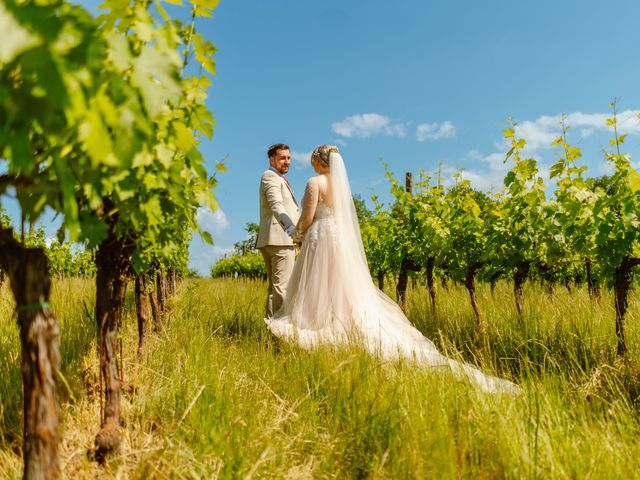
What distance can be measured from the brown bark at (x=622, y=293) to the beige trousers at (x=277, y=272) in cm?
349

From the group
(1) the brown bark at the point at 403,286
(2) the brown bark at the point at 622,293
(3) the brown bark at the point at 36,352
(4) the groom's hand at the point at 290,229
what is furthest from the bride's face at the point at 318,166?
(3) the brown bark at the point at 36,352

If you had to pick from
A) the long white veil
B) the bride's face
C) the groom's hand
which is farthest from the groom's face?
the groom's hand

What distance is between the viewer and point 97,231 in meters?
1.92

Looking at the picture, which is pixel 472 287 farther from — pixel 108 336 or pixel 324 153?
pixel 108 336

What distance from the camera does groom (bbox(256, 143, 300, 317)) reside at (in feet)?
18.7

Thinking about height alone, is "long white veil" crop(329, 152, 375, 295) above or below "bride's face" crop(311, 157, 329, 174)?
below

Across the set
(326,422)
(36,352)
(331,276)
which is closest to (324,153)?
(331,276)

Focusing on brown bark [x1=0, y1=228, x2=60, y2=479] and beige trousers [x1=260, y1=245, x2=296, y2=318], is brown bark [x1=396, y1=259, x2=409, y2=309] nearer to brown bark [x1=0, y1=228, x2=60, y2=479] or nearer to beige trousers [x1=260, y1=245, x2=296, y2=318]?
beige trousers [x1=260, y1=245, x2=296, y2=318]

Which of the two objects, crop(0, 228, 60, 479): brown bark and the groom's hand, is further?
the groom's hand

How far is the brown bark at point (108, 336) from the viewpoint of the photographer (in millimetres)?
2311

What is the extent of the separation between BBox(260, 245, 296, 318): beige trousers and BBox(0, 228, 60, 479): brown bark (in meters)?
4.16

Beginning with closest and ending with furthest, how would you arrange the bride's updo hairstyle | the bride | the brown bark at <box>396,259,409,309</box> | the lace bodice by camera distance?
the bride
the lace bodice
the bride's updo hairstyle
the brown bark at <box>396,259,409,309</box>

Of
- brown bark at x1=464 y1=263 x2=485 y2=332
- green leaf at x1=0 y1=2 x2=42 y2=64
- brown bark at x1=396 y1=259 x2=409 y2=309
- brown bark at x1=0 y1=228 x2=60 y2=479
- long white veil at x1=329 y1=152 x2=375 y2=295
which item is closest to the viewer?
green leaf at x1=0 y1=2 x2=42 y2=64

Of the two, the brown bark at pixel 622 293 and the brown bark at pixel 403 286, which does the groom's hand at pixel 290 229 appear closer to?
the brown bark at pixel 403 286
